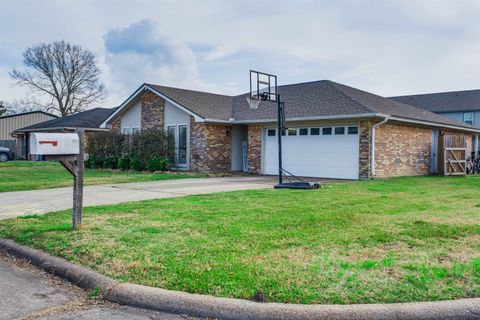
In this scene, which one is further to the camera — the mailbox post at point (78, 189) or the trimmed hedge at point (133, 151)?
the trimmed hedge at point (133, 151)

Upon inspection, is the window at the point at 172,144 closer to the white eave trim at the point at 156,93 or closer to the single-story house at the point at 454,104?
the white eave trim at the point at 156,93

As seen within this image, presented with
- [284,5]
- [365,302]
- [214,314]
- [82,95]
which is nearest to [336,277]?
[365,302]

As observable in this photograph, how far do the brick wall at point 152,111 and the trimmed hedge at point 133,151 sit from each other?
48.9 inches

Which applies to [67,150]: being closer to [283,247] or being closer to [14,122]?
[283,247]

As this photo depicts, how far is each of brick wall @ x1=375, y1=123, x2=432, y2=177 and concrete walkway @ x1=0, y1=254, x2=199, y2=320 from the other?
1408cm

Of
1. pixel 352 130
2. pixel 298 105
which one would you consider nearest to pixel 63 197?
pixel 352 130

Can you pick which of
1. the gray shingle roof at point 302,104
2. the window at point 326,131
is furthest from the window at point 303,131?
the window at point 326,131

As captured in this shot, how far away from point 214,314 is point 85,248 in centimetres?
232

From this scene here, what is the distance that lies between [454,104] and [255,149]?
2663 cm

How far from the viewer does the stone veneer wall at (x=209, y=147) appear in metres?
19.8

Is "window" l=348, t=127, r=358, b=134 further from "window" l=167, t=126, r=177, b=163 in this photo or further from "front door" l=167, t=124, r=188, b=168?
"window" l=167, t=126, r=177, b=163

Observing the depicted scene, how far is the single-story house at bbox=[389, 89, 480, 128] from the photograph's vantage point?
122 feet

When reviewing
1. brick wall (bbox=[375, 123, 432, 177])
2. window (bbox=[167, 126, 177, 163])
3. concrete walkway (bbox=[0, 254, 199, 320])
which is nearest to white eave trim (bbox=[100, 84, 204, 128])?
window (bbox=[167, 126, 177, 163])

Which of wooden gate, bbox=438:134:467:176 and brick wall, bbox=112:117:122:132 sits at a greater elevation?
brick wall, bbox=112:117:122:132
